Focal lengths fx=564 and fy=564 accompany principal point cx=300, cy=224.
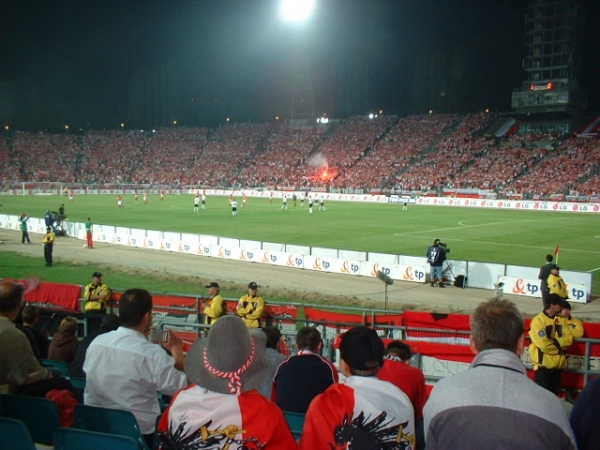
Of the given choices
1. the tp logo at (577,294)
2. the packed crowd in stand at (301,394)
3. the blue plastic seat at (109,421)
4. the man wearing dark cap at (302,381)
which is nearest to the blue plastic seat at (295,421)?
the packed crowd in stand at (301,394)

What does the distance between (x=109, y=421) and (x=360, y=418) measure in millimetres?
1943

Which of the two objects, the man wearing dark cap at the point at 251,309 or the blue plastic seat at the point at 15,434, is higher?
the blue plastic seat at the point at 15,434

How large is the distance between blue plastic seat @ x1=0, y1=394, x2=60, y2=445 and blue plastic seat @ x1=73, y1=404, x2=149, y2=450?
1.06 feet

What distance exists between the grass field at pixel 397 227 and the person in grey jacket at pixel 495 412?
20783mm

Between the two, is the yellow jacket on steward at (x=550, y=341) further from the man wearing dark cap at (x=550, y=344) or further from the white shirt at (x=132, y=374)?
the white shirt at (x=132, y=374)

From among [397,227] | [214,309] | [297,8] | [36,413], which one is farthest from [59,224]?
[297,8]

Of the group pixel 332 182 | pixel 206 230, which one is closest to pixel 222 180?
pixel 332 182

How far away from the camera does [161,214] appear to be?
47.7 meters

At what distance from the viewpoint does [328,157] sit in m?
88.3

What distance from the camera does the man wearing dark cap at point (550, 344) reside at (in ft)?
28.2

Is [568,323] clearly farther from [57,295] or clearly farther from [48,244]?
[48,244]

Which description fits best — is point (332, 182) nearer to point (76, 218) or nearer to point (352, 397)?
point (76, 218)

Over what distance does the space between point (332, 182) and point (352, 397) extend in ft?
255

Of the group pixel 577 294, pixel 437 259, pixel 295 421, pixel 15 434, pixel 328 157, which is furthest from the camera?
pixel 328 157
